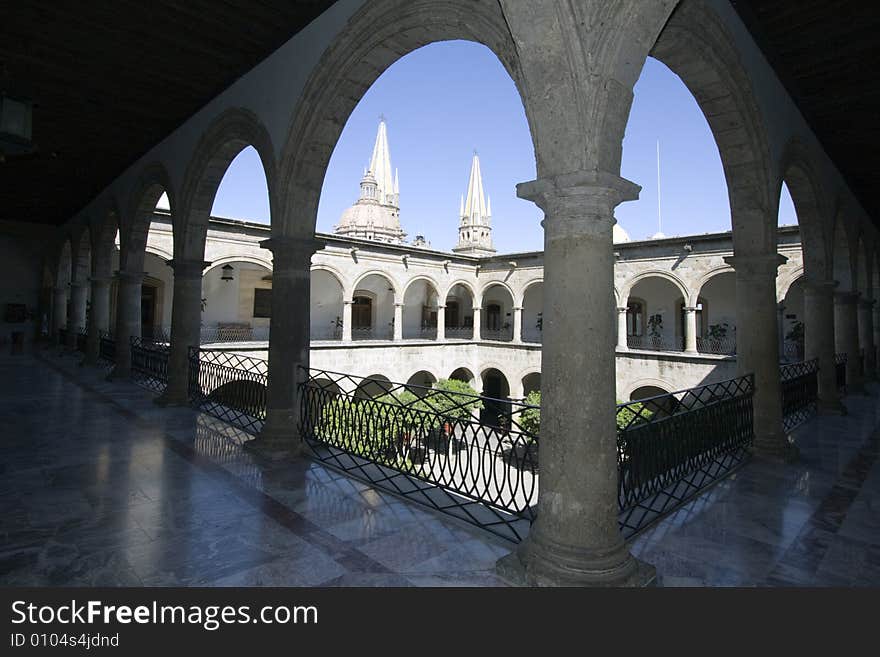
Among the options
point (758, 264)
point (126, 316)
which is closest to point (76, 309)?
point (126, 316)

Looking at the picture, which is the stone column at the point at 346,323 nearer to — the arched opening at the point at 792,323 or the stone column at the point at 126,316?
the stone column at the point at 126,316

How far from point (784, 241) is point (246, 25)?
16.0 metres

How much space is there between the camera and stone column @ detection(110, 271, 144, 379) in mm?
10398

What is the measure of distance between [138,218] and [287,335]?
23.3 ft

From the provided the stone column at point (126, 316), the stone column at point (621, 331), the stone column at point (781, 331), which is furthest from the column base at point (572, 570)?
the stone column at point (621, 331)

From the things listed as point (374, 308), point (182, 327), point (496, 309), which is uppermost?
point (496, 309)

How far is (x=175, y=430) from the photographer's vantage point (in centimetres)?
625

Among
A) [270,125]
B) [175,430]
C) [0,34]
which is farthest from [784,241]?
[0,34]

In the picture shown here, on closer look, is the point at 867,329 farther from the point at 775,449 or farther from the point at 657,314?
the point at 775,449

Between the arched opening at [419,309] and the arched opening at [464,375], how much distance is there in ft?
8.39

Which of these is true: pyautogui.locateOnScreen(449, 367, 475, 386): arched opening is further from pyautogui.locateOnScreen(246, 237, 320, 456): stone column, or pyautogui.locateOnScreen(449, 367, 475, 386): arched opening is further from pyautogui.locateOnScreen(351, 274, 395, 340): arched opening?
pyautogui.locateOnScreen(246, 237, 320, 456): stone column

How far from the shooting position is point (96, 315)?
12.5 meters

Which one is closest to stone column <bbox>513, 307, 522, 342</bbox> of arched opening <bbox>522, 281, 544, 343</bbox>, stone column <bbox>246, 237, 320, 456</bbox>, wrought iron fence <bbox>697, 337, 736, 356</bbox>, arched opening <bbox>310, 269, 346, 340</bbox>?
arched opening <bbox>522, 281, 544, 343</bbox>

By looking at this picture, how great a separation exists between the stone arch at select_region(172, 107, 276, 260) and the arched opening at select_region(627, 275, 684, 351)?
1805cm
